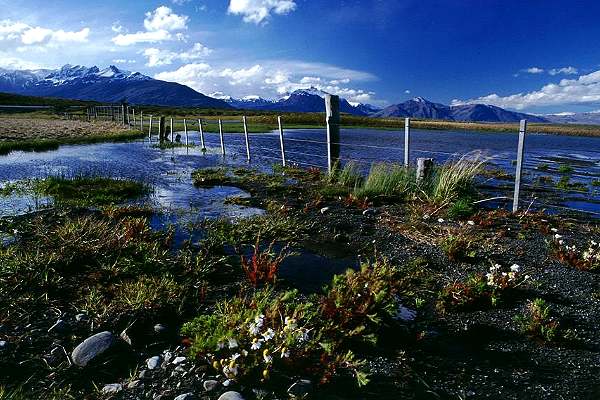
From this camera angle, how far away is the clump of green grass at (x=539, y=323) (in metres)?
4.49

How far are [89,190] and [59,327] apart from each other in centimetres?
876

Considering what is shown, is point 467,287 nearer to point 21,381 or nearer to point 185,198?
point 21,381

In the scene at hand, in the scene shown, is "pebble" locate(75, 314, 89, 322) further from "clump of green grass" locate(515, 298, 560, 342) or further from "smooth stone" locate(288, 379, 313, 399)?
"clump of green grass" locate(515, 298, 560, 342)

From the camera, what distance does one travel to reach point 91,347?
13.5ft

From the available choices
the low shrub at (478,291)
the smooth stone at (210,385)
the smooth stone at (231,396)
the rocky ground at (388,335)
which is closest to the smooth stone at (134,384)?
the rocky ground at (388,335)

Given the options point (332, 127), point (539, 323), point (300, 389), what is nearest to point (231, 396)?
point (300, 389)

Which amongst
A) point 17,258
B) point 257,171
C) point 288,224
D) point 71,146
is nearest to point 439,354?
point 288,224

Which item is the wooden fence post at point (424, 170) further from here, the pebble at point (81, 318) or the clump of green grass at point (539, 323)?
the pebble at point (81, 318)

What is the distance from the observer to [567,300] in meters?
5.32

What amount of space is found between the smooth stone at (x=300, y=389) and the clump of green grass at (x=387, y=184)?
7662mm

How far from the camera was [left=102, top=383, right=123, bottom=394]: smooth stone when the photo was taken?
352cm

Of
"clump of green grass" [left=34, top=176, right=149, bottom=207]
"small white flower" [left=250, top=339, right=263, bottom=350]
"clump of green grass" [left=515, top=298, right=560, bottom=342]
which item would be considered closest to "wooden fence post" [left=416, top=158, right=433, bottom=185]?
"clump of green grass" [left=515, top=298, right=560, bottom=342]

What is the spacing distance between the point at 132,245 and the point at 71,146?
82.8ft

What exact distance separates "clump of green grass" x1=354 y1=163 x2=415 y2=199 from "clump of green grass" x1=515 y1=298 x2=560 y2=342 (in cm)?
627
